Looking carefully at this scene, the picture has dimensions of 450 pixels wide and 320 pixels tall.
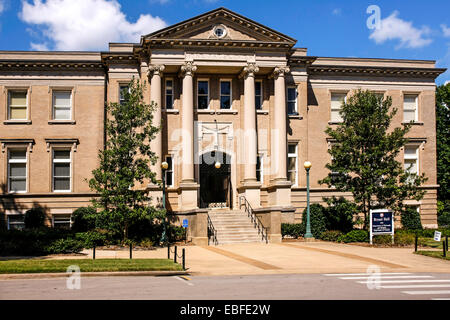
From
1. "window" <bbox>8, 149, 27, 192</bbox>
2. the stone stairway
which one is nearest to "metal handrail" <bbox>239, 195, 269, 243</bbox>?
the stone stairway

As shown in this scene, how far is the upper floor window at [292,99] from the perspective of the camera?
3688cm

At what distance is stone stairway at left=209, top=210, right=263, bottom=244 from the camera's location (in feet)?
96.1

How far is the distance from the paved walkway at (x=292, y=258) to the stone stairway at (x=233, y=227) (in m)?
1.48

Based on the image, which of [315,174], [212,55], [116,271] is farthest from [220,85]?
[116,271]

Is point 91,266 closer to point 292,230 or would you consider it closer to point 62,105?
point 292,230

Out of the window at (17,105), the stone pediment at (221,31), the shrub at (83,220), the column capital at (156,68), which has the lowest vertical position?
the shrub at (83,220)

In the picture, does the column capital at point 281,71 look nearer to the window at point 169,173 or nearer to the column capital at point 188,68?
the column capital at point 188,68

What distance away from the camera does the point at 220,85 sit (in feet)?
117

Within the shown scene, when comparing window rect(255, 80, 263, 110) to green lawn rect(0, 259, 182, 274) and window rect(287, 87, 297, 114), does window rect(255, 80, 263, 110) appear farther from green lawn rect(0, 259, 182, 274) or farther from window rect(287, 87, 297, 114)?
green lawn rect(0, 259, 182, 274)

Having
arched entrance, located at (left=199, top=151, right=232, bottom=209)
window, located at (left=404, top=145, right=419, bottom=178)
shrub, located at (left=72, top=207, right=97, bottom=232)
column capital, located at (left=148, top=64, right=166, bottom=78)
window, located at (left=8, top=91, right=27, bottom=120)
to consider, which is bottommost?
shrub, located at (left=72, top=207, right=97, bottom=232)

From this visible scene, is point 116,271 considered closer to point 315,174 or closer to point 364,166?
point 364,166

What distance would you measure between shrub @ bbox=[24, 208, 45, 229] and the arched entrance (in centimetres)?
1066

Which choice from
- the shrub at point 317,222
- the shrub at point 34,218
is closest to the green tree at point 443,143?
the shrub at point 317,222

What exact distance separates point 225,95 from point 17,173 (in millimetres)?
15252
